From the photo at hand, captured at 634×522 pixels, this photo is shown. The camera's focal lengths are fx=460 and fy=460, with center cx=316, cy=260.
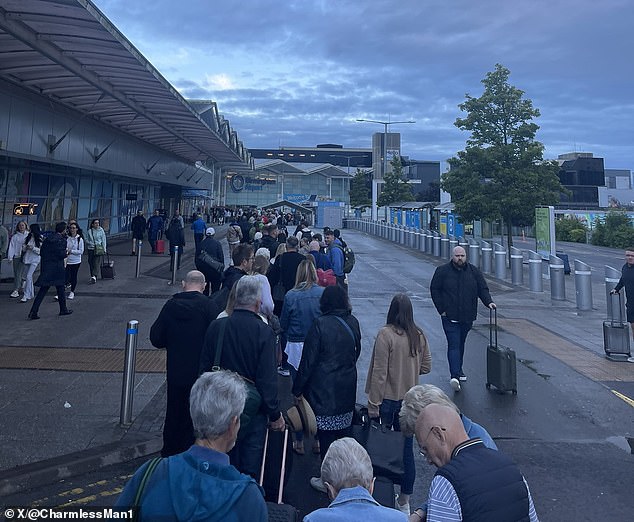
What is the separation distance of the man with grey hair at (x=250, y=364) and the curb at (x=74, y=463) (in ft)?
5.94

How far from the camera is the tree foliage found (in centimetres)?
3753

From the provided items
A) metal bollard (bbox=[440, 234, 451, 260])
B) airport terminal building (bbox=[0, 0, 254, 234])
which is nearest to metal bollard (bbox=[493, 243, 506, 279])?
metal bollard (bbox=[440, 234, 451, 260])

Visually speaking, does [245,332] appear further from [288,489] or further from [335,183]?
[335,183]

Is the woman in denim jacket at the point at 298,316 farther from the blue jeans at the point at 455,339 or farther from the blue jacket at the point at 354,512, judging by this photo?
the blue jacket at the point at 354,512

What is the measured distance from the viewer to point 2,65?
9.23 metres

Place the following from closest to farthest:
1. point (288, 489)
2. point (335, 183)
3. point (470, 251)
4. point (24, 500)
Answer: point (24, 500), point (288, 489), point (470, 251), point (335, 183)

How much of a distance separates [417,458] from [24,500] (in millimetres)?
3485

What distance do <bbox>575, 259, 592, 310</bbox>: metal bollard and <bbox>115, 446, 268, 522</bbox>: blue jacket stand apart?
12.9 metres

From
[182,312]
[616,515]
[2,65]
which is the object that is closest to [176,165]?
[2,65]

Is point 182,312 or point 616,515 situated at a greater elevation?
point 182,312

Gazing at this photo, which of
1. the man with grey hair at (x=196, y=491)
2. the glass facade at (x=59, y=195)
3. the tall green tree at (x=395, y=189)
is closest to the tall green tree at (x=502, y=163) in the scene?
the glass facade at (x=59, y=195)

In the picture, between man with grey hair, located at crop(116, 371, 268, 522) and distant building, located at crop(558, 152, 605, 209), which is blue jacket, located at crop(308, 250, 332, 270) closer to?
man with grey hair, located at crop(116, 371, 268, 522)

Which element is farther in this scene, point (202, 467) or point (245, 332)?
point (245, 332)

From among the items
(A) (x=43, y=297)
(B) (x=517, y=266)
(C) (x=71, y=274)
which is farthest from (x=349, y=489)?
(B) (x=517, y=266)
